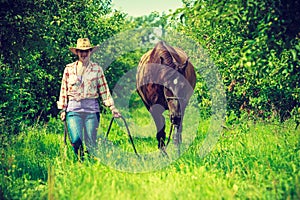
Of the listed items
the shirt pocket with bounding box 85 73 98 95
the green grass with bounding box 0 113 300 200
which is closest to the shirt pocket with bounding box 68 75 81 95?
the shirt pocket with bounding box 85 73 98 95

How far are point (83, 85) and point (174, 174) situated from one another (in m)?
2.05

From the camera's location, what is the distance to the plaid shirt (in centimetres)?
726

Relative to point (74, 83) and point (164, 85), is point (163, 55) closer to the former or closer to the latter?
point (164, 85)

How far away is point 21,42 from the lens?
8539mm

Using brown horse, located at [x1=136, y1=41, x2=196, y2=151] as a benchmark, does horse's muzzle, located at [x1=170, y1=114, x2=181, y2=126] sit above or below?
below

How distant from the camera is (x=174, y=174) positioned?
632 centimetres

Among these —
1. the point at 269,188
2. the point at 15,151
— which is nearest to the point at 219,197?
the point at 269,188

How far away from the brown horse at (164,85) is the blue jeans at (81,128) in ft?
5.55

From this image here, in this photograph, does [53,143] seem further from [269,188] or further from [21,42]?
[269,188]

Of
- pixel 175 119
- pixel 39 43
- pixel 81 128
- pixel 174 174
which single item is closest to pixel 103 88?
pixel 81 128

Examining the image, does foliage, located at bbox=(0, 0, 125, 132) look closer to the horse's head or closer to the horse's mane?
the horse's mane

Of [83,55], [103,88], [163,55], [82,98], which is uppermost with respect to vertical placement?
[163,55]

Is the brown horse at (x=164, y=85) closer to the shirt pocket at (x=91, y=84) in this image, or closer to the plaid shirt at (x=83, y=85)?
the plaid shirt at (x=83, y=85)

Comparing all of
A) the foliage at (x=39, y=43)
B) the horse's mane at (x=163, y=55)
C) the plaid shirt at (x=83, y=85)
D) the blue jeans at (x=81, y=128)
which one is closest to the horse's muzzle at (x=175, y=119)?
the horse's mane at (x=163, y=55)
